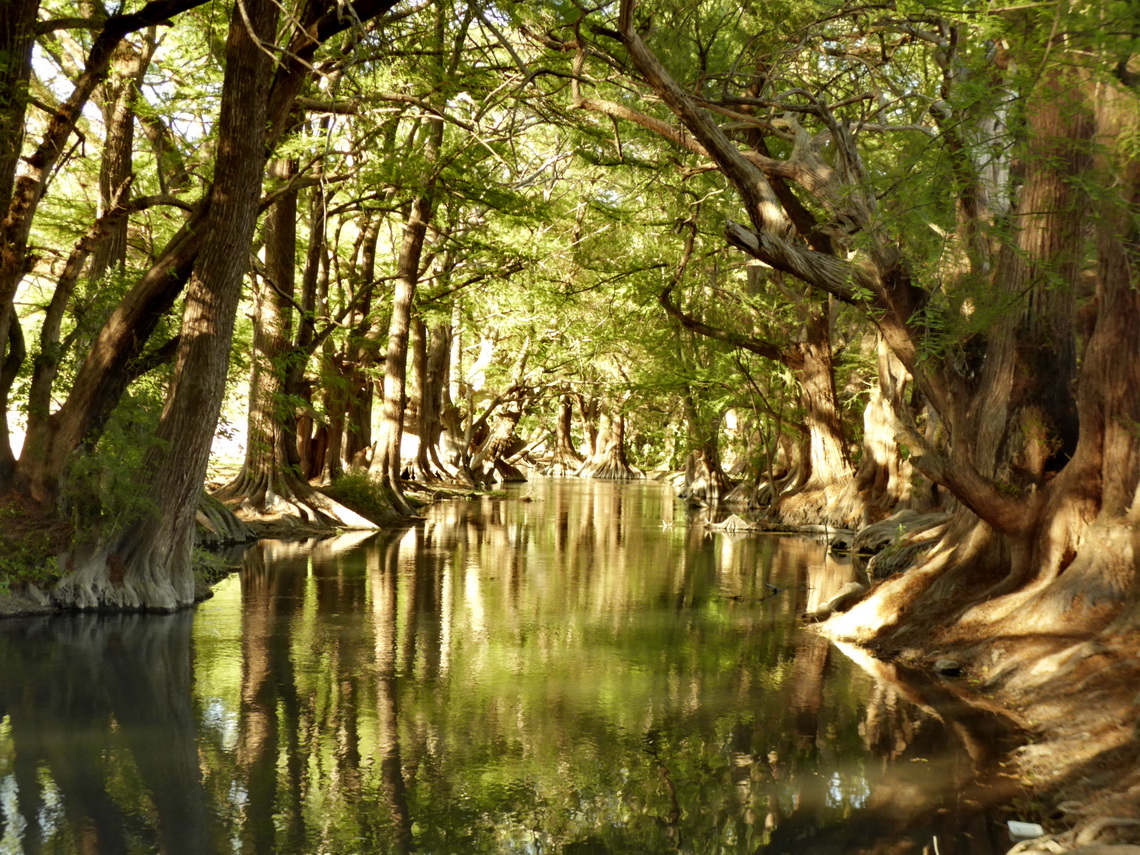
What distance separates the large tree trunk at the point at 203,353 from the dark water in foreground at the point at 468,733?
711 millimetres

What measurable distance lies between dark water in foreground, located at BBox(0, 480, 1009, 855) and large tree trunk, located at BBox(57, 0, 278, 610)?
711 millimetres

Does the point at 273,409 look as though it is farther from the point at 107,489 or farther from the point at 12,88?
the point at 12,88

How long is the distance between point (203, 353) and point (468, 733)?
639 centimetres

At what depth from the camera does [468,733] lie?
729 cm

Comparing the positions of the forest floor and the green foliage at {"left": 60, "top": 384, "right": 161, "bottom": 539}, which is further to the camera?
the green foliage at {"left": 60, "top": 384, "right": 161, "bottom": 539}

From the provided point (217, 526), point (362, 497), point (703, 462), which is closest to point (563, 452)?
point (703, 462)

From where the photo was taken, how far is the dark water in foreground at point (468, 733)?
18.2 ft

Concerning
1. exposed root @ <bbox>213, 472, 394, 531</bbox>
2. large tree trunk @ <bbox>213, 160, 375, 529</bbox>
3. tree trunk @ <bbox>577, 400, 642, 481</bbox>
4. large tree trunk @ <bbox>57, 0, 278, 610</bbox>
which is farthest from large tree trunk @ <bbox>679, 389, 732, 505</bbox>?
large tree trunk @ <bbox>57, 0, 278, 610</bbox>

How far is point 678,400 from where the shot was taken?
124 feet

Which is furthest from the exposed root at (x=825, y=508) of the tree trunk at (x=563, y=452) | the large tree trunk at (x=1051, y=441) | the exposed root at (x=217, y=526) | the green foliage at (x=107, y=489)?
the tree trunk at (x=563, y=452)

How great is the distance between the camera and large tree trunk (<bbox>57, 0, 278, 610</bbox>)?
11.7 metres

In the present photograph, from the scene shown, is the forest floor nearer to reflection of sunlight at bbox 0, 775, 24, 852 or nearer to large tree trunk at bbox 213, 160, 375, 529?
reflection of sunlight at bbox 0, 775, 24, 852

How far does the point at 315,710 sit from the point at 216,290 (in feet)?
19.4

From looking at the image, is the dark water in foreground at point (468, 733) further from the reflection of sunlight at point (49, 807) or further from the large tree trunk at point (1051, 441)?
the large tree trunk at point (1051, 441)
